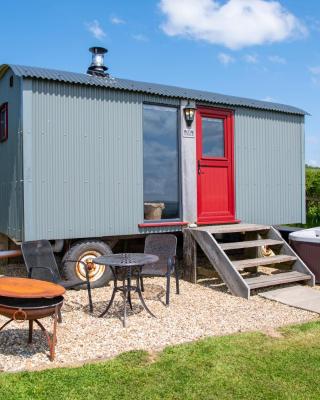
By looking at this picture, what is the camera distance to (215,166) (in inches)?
303

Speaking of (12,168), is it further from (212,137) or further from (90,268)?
(212,137)

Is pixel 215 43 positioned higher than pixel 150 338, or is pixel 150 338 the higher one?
pixel 215 43

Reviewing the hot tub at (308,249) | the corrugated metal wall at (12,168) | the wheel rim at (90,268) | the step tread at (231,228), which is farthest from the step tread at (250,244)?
the corrugated metal wall at (12,168)

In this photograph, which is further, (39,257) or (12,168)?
(12,168)

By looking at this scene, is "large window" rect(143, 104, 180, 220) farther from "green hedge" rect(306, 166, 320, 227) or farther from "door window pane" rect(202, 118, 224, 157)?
"green hedge" rect(306, 166, 320, 227)

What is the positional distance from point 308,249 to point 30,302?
15.9ft

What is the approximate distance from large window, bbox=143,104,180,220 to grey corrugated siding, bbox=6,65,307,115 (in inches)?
11.3

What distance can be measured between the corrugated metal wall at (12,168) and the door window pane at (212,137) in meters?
3.07

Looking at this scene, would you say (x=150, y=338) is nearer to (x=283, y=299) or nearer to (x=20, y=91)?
(x=283, y=299)

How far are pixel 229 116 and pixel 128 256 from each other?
3686 mm

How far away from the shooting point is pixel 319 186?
16203mm

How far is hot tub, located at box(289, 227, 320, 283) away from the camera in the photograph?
6.98 metres

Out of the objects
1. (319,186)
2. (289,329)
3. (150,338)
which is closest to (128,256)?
(150,338)

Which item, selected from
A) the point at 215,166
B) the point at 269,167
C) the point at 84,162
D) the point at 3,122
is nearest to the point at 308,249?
the point at 269,167
